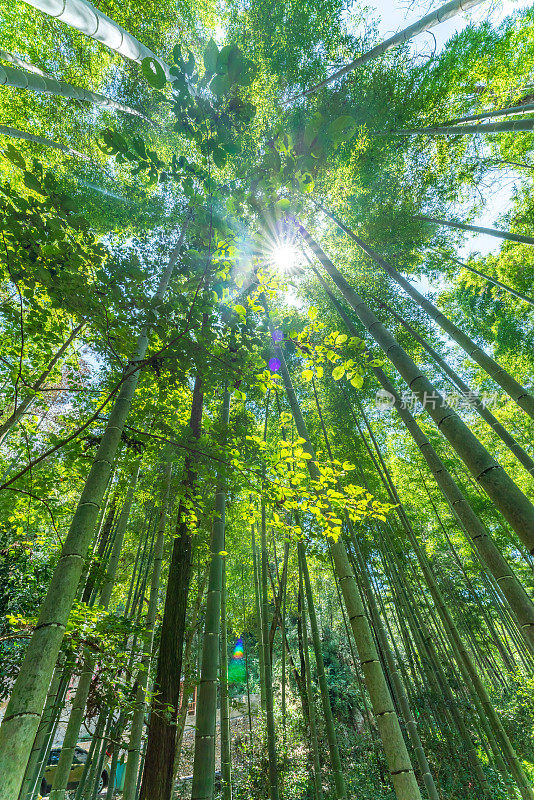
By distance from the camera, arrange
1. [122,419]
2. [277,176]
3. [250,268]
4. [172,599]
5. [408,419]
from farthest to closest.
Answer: [172,599] → [408,419] → [250,268] → [122,419] → [277,176]

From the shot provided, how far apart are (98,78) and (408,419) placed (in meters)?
7.34

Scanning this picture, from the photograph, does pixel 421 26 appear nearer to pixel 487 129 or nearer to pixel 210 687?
pixel 487 129

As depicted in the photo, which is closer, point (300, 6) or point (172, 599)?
point (172, 599)

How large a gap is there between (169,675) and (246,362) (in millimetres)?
2638

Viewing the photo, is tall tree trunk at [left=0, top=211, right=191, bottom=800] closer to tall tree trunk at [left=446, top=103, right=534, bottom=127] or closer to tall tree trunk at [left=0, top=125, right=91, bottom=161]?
tall tree trunk at [left=0, top=125, right=91, bottom=161]

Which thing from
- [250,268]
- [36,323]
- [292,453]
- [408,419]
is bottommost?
[292,453]

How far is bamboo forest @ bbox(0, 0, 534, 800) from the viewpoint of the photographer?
4.83 ft

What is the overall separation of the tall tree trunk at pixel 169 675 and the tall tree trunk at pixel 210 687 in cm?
29

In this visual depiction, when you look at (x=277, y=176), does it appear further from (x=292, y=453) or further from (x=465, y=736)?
(x=465, y=736)

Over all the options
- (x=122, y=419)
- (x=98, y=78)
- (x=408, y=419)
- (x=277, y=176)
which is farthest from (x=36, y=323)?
(x=98, y=78)

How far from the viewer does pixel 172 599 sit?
2957mm

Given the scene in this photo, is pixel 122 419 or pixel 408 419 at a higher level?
pixel 408 419

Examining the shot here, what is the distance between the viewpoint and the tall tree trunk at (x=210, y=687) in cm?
203

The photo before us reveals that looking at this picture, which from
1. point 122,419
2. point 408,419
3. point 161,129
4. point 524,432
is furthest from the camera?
point 524,432
